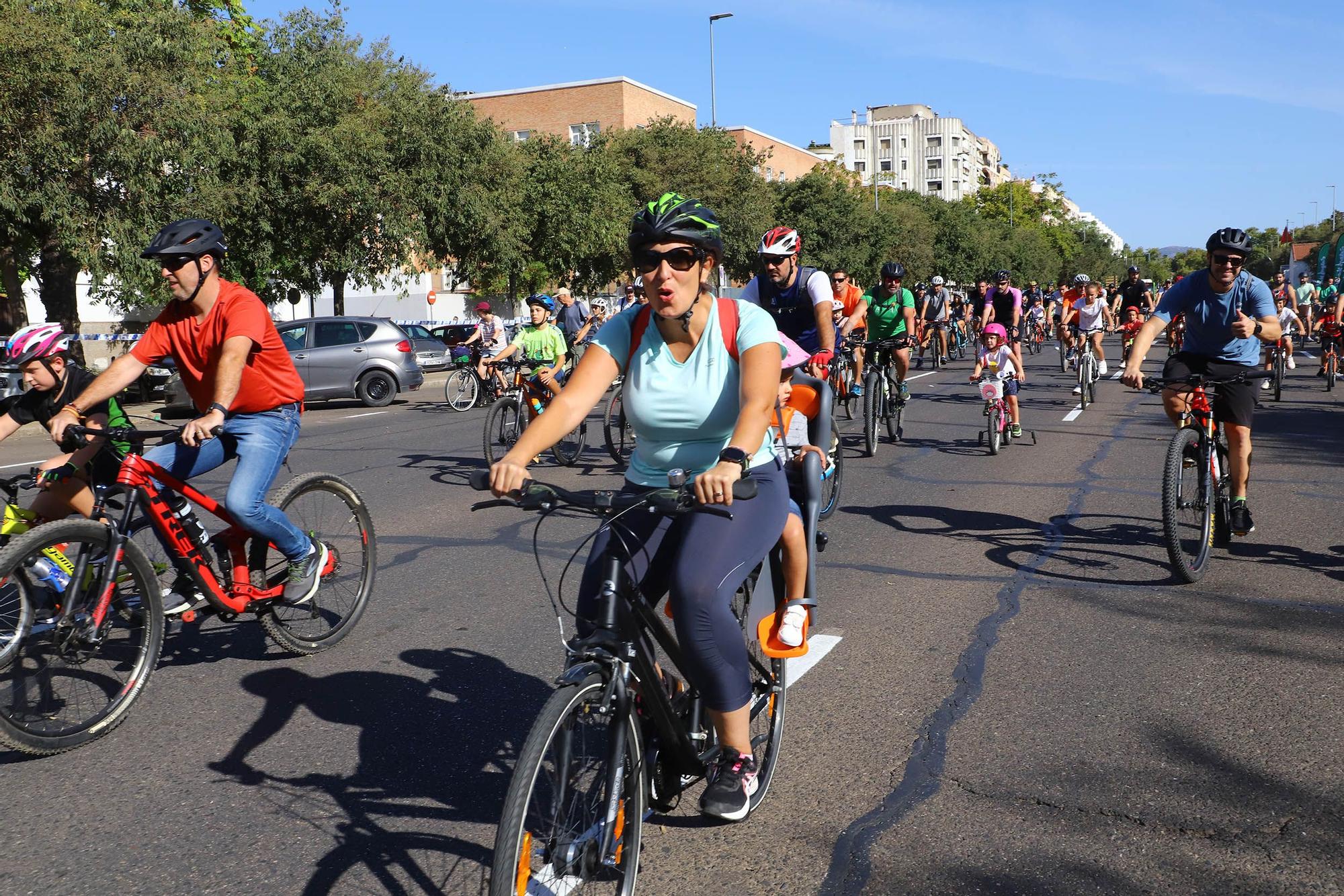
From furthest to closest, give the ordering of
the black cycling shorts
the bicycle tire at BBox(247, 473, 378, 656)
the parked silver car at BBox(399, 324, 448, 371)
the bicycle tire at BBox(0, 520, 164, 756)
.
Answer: the parked silver car at BBox(399, 324, 448, 371)
the black cycling shorts
the bicycle tire at BBox(247, 473, 378, 656)
the bicycle tire at BBox(0, 520, 164, 756)

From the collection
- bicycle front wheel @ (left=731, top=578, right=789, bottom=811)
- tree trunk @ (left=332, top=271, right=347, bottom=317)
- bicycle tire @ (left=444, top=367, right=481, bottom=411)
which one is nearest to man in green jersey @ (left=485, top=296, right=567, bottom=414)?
bicycle tire @ (left=444, top=367, right=481, bottom=411)

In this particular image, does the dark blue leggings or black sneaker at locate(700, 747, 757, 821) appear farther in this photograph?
black sneaker at locate(700, 747, 757, 821)

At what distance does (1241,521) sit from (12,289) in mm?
22760

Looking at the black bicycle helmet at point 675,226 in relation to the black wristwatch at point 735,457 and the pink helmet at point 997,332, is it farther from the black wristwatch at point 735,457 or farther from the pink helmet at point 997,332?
the pink helmet at point 997,332

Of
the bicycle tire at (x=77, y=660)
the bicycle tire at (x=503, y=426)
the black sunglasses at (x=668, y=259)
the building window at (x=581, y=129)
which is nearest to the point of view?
the black sunglasses at (x=668, y=259)

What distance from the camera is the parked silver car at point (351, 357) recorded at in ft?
66.7

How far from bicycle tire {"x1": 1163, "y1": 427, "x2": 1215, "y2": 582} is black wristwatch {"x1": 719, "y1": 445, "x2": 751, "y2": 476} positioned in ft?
14.0

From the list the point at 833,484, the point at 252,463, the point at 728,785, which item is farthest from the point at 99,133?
the point at 728,785

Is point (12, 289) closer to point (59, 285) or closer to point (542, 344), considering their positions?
point (59, 285)

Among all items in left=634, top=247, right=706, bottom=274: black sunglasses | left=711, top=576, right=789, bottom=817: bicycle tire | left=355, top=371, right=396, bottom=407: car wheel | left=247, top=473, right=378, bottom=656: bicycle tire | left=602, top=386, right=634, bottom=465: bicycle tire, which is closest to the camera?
left=634, top=247, right=706, bottom=274: black sunglasses

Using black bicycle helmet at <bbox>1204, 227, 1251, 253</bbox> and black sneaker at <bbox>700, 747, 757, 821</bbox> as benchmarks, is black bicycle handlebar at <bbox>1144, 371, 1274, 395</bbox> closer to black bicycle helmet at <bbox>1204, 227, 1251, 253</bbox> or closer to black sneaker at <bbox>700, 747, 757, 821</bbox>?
black bicycle helmet at <bbox>1204, 227, 1251, 253</bbox>

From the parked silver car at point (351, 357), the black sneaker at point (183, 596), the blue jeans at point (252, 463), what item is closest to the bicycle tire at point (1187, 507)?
the blue jeans at point (252, 463)

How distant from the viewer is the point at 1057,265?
125 m

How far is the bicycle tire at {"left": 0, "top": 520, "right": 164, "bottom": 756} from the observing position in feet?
13.1
